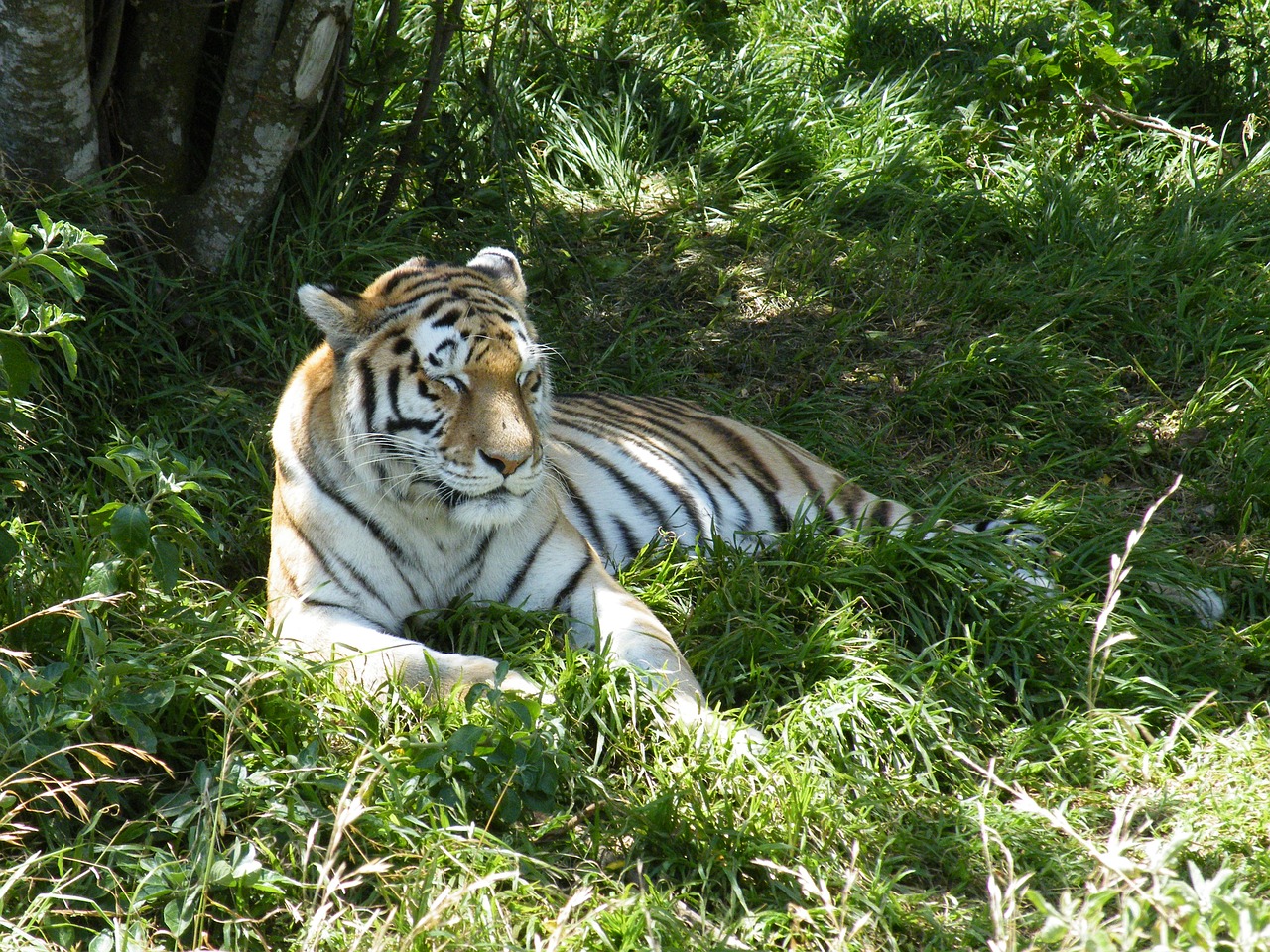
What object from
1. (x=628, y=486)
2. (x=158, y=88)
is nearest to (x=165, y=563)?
(x=628, y=486)

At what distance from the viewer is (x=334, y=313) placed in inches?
138

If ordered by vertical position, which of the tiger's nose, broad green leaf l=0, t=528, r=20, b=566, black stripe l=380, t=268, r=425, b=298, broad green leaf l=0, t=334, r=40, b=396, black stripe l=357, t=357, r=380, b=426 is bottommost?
broad green leaf l=0, t=528, r=20, b=566

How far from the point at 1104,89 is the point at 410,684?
4.88 metres

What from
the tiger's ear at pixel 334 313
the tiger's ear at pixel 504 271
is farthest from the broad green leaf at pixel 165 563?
the tiger's ear at pixel 504 271

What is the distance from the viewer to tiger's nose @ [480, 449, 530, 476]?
3342 millimetres

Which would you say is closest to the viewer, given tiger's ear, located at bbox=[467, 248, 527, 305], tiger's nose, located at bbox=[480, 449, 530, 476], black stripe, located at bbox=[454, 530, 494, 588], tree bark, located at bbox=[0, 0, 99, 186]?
tiger's nose, located at bbox=[480, 449, 530, 476]

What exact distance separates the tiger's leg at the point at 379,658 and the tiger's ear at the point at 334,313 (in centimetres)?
79

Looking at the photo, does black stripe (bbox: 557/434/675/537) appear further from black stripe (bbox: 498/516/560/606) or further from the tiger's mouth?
the tiger's mouth

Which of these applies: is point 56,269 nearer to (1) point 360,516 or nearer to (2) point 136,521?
(2) point 136,521

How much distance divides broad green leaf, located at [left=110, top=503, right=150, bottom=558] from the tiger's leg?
48 cm

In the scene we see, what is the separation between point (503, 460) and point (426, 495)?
0.94ft

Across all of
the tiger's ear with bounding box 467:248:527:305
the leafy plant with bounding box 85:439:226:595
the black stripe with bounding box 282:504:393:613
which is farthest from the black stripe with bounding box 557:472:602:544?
the leafy plant with bounding box 85:439:226:595

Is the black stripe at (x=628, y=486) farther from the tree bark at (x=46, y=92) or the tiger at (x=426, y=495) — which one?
the tree bark at (x=46, y=92)

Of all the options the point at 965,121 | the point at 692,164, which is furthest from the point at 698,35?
the point at 965,121
